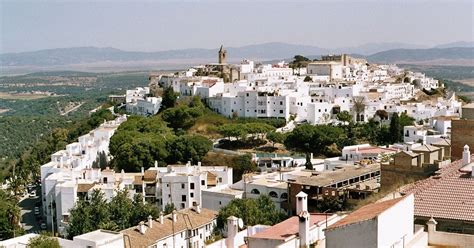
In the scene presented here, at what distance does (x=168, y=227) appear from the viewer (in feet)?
63.0

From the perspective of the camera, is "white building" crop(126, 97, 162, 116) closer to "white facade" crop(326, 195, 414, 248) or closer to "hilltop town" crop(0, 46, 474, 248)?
"hilltop town" crop(0, 46, 474, 248)

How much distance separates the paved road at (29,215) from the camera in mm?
25859

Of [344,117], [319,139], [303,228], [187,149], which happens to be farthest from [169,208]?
[303,228]

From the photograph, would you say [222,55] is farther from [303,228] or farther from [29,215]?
[303,228]

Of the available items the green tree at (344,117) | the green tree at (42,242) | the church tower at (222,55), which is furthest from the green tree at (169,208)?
the church tower at (222,55)

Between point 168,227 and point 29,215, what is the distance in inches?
452

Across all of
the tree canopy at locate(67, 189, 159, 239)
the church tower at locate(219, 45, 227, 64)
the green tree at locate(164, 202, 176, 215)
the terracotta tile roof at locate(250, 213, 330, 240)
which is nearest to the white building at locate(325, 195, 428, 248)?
the terracotta tile roof at locate(250, 213, 330, 240)

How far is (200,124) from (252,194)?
15.1 metres

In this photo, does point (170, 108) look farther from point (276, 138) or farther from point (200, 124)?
point (276, 138)

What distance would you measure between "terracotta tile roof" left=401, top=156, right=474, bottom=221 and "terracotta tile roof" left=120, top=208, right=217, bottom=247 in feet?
31.4

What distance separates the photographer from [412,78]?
4988 centimetres

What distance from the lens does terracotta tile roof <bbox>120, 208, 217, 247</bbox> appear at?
1774cm

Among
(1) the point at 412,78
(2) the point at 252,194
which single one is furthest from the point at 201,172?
(1) the point at 412,78

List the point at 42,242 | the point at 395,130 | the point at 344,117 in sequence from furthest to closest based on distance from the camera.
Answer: the point at 344,117, the point at 395,130, the point at 42,242
